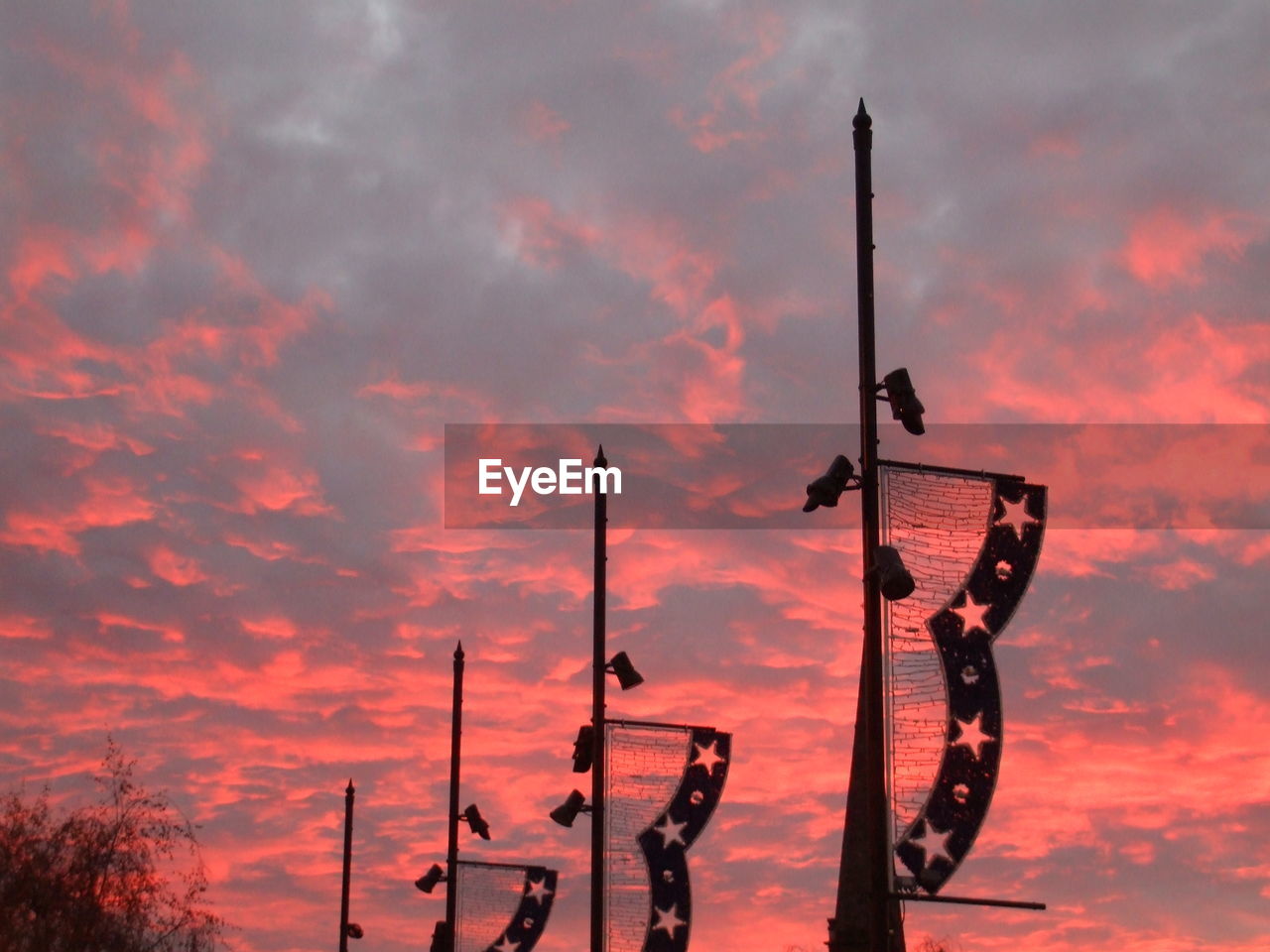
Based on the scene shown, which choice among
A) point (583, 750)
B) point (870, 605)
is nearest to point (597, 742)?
point (583, 750)

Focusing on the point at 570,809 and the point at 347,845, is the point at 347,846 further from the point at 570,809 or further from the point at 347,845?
the point at 570,809

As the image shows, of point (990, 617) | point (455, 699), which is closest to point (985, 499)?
point (990, 617)

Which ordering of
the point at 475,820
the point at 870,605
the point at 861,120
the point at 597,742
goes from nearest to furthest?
1. the point at 870,605
2. the point at 861,120
3. the point at 597,742
4. the point at 475,820

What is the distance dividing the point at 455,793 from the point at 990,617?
2816 cm

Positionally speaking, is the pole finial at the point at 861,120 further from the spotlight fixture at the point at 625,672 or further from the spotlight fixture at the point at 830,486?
the spotlight fixture at the point at 625,672

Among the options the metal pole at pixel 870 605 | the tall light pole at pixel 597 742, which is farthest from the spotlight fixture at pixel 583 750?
the metal pole at pixel 870 605

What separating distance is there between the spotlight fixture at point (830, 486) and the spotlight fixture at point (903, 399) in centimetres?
65

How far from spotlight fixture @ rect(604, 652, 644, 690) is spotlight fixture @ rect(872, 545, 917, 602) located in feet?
47.6

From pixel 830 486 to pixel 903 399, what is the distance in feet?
3.37

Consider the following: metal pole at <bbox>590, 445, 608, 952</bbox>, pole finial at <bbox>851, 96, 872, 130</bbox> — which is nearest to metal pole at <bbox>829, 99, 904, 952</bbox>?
pole finial at <bbox>851, 96, 872, 130</bbox>

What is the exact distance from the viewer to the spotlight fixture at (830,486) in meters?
15.6

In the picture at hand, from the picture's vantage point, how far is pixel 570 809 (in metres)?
30.1

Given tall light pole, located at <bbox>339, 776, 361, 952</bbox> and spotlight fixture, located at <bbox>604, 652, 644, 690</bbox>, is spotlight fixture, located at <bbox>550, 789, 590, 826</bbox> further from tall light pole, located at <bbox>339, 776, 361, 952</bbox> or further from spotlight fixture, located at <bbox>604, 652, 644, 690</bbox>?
tall light pole, located at <bbox>339, 776, 361, 952</bbox>

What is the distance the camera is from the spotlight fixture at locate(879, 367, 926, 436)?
615 inches
